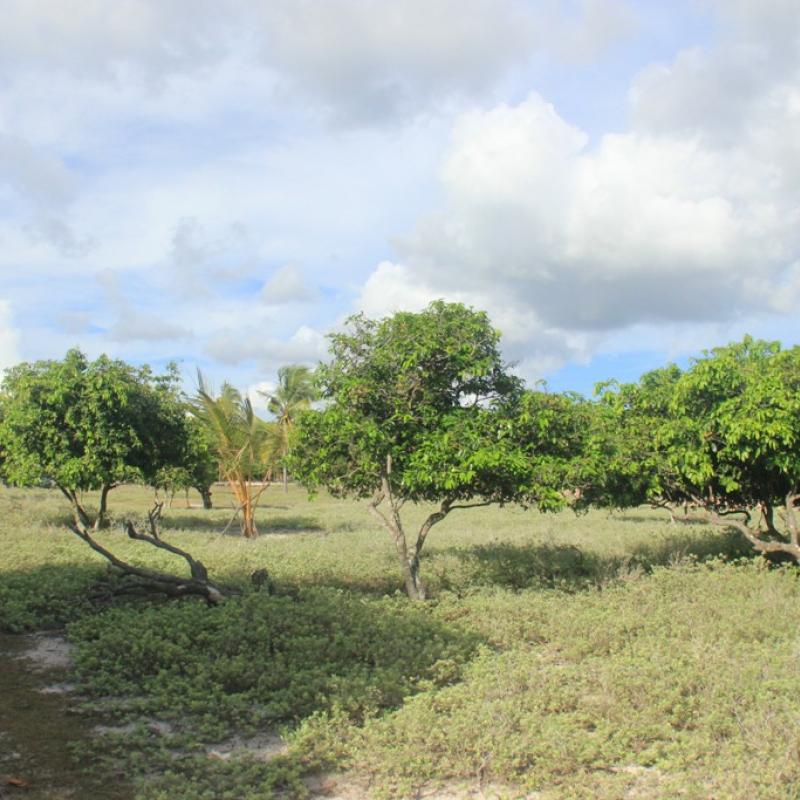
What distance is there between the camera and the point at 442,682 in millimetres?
7332

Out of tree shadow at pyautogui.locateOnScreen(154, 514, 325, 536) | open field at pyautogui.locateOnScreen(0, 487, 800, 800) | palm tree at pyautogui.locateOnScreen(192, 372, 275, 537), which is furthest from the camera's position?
tree shadow at pyautogui.locateOnScreen(154, 514, 325, 536)

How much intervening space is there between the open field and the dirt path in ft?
0.27

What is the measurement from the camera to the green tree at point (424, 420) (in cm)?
1050

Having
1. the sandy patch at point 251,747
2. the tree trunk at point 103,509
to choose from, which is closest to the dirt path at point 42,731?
the sandy patch at point 251,747

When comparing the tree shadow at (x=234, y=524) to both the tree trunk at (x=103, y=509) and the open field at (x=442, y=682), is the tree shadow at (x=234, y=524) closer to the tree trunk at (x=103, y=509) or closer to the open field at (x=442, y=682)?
the tree trunk at (x=103, y=509)

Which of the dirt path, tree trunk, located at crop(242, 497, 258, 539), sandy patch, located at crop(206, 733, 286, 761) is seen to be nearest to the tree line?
the dirt path

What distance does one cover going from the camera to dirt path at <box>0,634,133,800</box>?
16.7 ft

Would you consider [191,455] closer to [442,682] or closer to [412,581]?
[412,581]

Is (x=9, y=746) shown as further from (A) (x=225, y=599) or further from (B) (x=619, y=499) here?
(B) (x=619, y=499)

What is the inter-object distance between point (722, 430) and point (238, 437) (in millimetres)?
14092

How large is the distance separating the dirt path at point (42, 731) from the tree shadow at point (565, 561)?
6.06 m

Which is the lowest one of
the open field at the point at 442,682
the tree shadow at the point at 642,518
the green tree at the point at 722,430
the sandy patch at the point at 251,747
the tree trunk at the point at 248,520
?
the tree shadow at the point at 642,518

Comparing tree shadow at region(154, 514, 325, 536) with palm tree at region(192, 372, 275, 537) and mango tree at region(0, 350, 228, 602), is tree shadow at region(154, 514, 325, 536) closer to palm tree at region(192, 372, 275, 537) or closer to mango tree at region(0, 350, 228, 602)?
palm tree at region(192, 372, 275, 537)

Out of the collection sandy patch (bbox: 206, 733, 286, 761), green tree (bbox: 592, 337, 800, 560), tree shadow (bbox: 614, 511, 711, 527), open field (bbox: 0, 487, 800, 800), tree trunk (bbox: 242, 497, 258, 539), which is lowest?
tree shadow (bbox: 614, 511, 711, 527)
